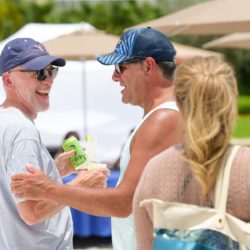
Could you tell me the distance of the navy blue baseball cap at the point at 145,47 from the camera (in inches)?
115

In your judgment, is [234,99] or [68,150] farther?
[68,150]

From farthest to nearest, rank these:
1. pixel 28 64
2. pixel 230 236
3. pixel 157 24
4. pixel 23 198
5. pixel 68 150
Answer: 1. pixel 157 24
2. pixel 68 150
3. pixel 28 64
4. pixel 23 198
5. pixel 230 236

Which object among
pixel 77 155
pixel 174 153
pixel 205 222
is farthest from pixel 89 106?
pixel 205 222

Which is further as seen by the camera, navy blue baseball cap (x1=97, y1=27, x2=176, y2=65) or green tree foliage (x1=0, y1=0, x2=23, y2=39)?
green tree foliage (x1=0, y1=0, x2=23, y2=39)

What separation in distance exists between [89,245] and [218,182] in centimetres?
676

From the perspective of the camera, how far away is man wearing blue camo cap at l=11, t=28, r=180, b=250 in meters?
2.70

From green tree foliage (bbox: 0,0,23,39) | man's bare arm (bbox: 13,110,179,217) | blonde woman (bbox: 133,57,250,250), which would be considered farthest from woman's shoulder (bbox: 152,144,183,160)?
green tree foliage (bbox: 0,0,23,39)

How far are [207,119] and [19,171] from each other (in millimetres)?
1033

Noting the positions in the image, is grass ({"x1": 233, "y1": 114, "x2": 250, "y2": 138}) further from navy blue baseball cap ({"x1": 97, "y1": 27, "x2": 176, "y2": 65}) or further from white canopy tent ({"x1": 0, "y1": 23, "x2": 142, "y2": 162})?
navy blue baseball cap ({"x1": 97, "y1": 27, "x2": 176, "y2": 65})

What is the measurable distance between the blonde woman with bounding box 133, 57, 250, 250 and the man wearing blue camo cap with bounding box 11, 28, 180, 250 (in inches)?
19.0

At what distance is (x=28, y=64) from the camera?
3254 millimetres

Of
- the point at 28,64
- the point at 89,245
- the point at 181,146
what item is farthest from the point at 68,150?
the point at 89,245

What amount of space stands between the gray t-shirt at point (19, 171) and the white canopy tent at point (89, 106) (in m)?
9.10

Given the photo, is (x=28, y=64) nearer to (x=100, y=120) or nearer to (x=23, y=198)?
(x=23, y=198)
